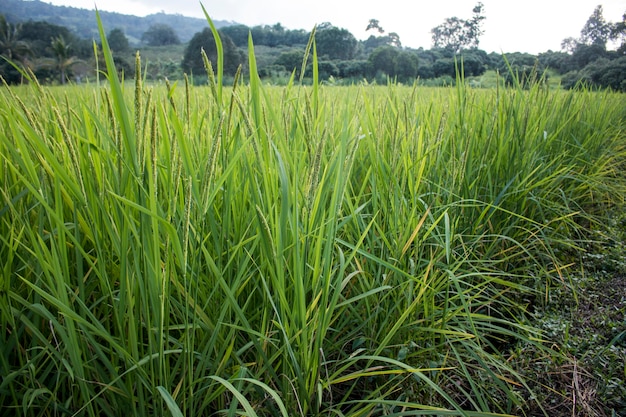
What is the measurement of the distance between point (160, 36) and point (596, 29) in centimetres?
4474

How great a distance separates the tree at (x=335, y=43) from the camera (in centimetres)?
2694

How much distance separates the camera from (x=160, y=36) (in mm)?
46312

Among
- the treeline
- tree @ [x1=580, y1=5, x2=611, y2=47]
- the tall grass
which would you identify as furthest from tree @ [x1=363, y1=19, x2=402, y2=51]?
the tall grass

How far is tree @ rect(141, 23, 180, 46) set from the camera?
46.3 metres

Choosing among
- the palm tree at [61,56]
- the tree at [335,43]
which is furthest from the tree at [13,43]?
the tree at [335,43]

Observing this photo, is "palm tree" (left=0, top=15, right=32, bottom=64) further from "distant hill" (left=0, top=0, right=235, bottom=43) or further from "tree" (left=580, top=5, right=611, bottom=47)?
"tree" (left=580, top=5, right=611, bottom=47)

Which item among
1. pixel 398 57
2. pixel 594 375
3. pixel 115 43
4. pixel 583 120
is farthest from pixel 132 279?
pixel 115 43

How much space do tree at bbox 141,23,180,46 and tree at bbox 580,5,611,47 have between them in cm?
4229

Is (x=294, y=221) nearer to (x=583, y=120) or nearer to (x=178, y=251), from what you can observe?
(x=178, y=251)

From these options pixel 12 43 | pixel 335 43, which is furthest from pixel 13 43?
pixel 335 43

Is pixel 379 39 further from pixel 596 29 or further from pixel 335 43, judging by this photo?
pixel 596 29

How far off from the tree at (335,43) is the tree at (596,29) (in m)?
14.3

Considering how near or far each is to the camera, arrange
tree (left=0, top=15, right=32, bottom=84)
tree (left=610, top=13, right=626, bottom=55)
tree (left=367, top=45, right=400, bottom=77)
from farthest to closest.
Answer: tree (left=0, top=15, right=32, bottom=84) < tree (left=367, top=45, right=400, bottom=77) < tree (left=610, top=13, right=626, bottom=55)

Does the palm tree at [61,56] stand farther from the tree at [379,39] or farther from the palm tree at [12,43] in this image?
the tree at [379,39]
